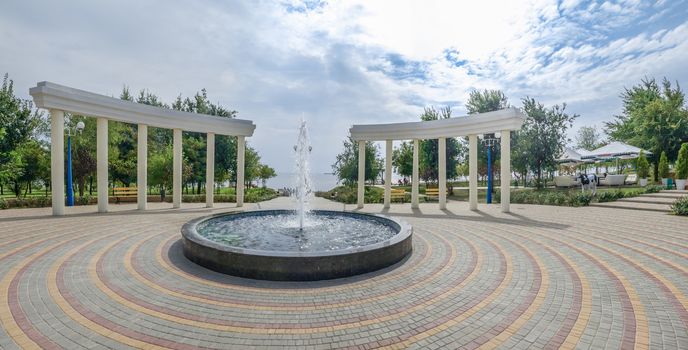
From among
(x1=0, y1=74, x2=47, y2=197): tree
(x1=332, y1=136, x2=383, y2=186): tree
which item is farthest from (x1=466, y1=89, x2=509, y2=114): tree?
(x1=0, y1=74, x2=47, y2=197): tree

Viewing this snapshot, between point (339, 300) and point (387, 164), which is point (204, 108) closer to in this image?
point (387, 164)

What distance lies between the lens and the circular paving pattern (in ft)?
12.4

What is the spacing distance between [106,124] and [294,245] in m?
14.0

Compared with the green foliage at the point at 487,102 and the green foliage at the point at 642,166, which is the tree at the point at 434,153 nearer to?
the green foliage at the point at 487,102

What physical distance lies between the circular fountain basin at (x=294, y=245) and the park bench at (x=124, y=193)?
12832 mm

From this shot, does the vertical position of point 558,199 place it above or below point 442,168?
below

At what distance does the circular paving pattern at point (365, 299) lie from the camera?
3791 millimetres

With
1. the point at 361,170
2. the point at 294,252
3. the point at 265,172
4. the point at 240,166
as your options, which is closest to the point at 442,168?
the point at 361,170

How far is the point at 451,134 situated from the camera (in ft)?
58.3

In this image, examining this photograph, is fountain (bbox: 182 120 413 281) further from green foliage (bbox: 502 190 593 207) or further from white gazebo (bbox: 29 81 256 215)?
green foliage (bbox: 502 190 593 207)

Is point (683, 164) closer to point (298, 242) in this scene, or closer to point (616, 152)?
point (616, 152)

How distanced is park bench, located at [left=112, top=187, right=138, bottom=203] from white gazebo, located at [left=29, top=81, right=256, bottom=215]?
4.72 metres

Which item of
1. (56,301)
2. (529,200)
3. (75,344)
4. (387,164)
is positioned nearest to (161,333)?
(75,344)

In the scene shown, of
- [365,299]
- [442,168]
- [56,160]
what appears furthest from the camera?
[442,168]
